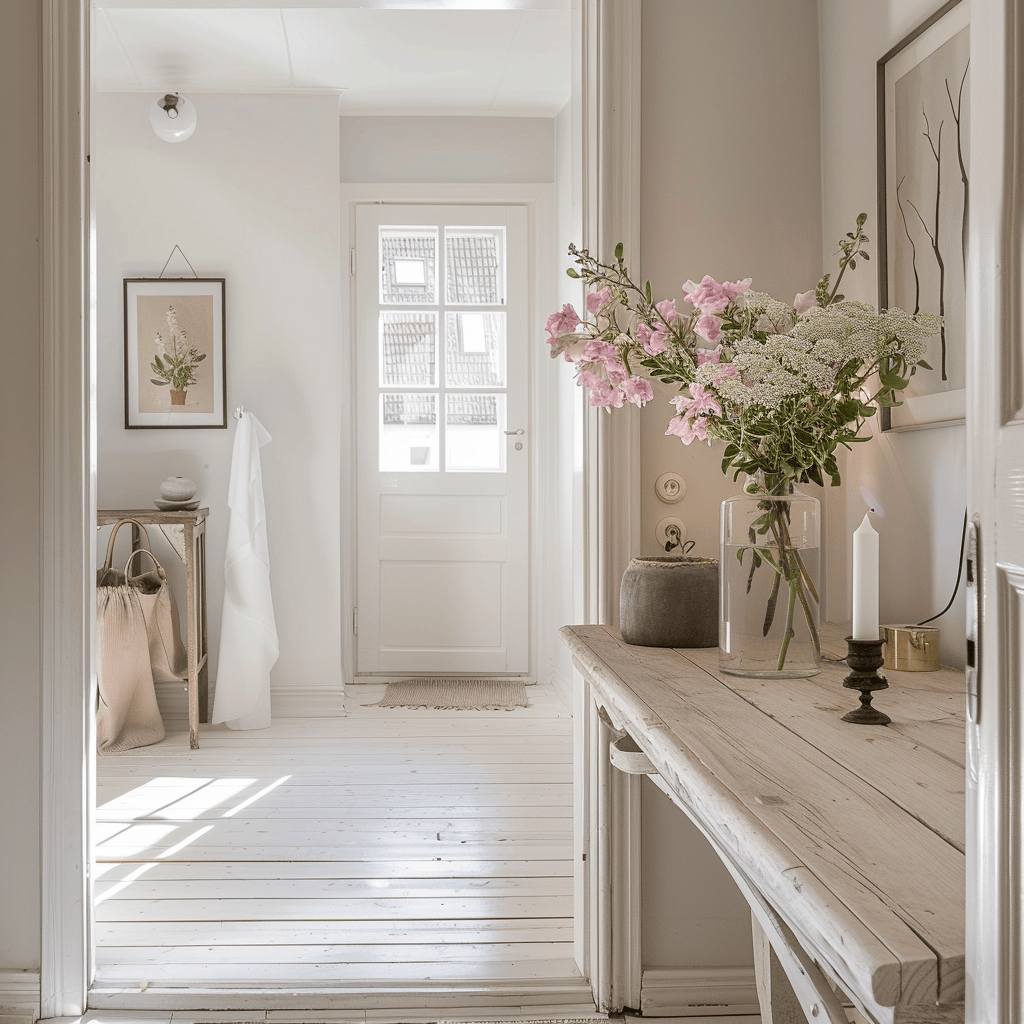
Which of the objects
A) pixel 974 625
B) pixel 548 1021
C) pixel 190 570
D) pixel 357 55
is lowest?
pixel 548 1021

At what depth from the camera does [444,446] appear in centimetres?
454

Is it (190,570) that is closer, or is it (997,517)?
(997,517)

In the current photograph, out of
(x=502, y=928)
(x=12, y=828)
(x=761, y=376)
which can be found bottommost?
(x=502, y=928)

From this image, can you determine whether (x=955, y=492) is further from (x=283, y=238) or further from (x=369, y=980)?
(x=283, y=238)

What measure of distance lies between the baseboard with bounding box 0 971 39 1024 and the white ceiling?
2804mm

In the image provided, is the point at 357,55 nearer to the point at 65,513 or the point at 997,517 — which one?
the point at 65,513

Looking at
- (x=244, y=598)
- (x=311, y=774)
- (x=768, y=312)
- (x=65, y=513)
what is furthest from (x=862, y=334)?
(x=244, y=598)

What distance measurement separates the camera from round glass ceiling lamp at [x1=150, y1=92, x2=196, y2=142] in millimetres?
3693

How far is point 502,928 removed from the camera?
2121 millimetres

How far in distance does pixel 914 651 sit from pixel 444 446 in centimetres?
334

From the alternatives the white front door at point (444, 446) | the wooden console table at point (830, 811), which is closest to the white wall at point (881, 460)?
the wooden console table at point (830, 811)

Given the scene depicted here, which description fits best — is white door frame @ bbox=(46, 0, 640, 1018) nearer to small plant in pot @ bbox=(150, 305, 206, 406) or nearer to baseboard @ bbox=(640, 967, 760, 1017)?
baseboard @ bbox=(640, 967, 760, 1017)

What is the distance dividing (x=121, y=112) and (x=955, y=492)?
3755 millimetres

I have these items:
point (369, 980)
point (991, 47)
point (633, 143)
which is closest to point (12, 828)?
point (369, 980)
